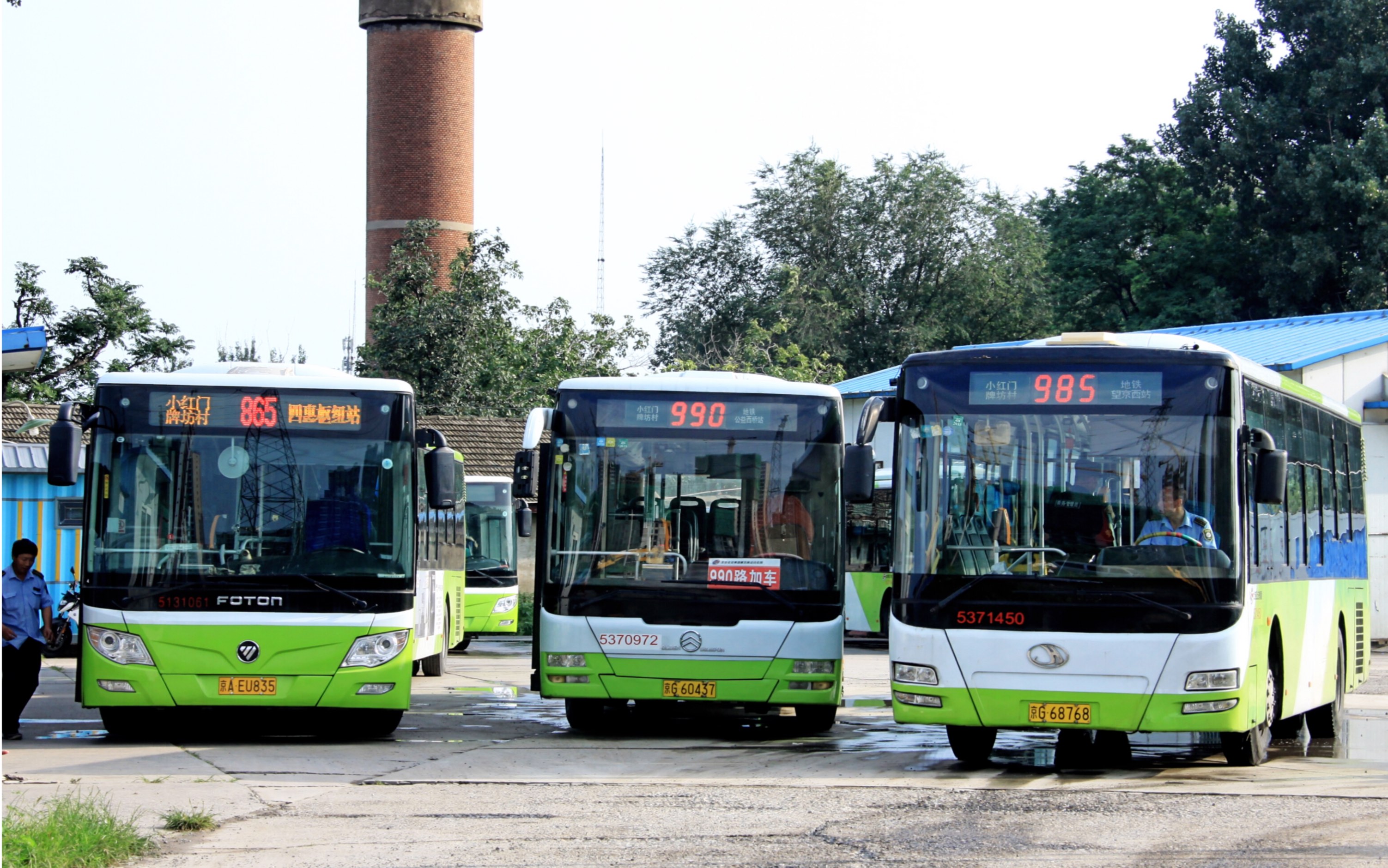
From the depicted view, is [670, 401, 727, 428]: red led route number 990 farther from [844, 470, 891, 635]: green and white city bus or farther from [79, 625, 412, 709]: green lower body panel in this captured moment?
[844, 470, 891, 635]: green and white city bus

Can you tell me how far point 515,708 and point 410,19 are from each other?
108 ft

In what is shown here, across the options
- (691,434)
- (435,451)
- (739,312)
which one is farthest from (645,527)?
(739,312)

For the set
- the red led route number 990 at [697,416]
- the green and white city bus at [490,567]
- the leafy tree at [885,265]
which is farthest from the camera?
the leafy tree at [885,265]

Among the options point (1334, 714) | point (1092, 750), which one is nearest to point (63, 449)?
point (1092, 750)

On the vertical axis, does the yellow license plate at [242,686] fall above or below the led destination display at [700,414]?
below

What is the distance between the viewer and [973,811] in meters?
9.27

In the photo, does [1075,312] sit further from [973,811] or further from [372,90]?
[973,811]

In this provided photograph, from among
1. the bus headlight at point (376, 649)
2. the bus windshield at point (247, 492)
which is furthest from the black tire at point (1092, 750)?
the bus windshield at point (247, 492)

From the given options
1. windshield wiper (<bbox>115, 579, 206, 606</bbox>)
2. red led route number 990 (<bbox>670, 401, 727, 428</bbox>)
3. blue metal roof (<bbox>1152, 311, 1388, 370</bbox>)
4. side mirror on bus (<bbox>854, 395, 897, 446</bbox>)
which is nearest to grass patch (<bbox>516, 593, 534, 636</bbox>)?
blue metal roof (<bbox>1152, 311, 1388, 370</bbox>)

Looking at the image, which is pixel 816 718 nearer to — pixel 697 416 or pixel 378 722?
pixel 697 416

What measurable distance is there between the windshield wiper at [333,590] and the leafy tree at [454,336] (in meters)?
26.2

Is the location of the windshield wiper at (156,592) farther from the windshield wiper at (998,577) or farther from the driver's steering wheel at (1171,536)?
the driver's steering wheel at (1171,536)

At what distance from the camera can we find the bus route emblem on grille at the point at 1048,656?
34.1 feet

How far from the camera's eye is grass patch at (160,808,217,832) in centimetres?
870
